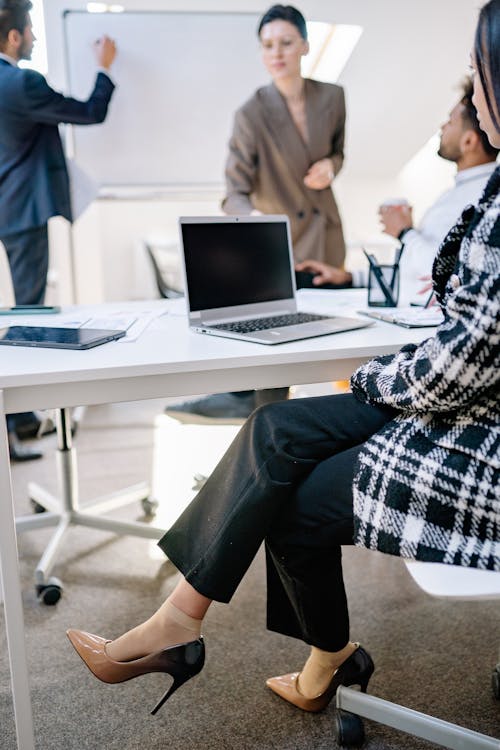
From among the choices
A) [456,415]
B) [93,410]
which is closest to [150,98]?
[93,410]

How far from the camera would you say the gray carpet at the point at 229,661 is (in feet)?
3.97

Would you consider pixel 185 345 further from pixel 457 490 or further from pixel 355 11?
pixel 355 11

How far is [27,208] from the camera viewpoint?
8.23ft

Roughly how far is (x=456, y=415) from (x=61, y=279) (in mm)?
2990

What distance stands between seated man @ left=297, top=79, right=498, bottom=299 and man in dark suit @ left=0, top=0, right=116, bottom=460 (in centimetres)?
109

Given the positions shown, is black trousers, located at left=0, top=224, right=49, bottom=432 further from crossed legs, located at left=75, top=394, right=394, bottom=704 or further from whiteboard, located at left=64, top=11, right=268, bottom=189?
crossed legs, located at left=75, top=394, right=394, bottom=704

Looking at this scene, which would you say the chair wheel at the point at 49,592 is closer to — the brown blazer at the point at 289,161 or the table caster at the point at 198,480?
the table caster at the point at 198,480

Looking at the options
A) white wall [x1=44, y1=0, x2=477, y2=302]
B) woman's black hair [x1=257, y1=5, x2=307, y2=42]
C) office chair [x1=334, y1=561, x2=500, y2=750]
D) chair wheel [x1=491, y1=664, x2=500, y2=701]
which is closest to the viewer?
office chair [x1=334, y1=561, x2=500, y2=750]

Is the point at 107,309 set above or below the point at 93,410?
above

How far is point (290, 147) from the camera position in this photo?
2.64 metres

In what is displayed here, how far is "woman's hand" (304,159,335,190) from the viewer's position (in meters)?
2.67

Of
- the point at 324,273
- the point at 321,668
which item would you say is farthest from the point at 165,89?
the point at 321,668

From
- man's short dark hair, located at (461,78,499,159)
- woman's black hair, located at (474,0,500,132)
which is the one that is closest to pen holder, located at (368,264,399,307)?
man's short dark hair, located at (461,78,499,159)

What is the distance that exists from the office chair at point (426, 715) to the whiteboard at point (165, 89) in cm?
248
